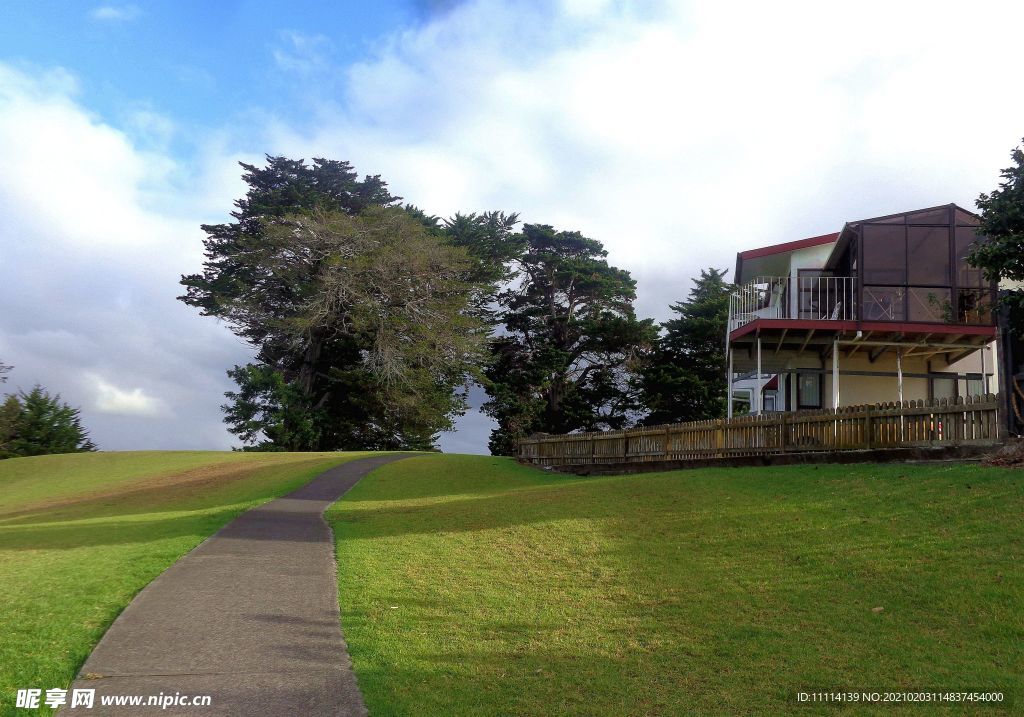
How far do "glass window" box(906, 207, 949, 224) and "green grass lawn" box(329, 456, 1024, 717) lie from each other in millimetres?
12649

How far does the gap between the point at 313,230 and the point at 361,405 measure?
9.90 m

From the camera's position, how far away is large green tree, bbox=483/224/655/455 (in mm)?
43969

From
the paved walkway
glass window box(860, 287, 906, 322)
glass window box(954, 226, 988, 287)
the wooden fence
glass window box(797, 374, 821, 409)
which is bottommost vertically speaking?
the paved walkway

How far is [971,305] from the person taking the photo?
22.7 m

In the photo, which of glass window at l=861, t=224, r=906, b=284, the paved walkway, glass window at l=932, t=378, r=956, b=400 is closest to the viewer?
the paved walkway

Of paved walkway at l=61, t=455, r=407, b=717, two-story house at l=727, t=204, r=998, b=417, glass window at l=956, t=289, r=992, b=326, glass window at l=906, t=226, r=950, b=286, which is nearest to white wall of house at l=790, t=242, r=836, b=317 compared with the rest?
two-story house at l=727, t=204, r=998, b=417

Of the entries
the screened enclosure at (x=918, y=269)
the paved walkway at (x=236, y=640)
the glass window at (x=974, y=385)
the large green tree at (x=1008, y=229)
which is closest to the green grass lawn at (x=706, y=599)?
the paved walkway at (x=236, y=640)

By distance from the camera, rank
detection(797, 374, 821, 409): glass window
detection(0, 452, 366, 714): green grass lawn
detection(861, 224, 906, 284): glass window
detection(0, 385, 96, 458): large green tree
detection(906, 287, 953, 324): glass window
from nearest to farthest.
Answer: detection(0, 452, 366, 714): green grass lawn
detection(906, 287, 953, 324): glass window
detection(861, 224, 906, 284): glass window
detection(797, 374, 821, 409): glass window
detection(0, 385, 96, 458): large green tree


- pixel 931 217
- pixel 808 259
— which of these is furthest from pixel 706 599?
pixel 808 259

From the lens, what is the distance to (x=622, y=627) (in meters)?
7.38

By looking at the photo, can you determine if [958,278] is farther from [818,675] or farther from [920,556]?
[818,675]

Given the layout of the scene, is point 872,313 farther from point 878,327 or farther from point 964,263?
point 964,263

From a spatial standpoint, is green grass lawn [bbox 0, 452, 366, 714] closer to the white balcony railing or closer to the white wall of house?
the white balcony railing

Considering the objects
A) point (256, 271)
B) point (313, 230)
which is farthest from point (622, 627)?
point (256, 271)
